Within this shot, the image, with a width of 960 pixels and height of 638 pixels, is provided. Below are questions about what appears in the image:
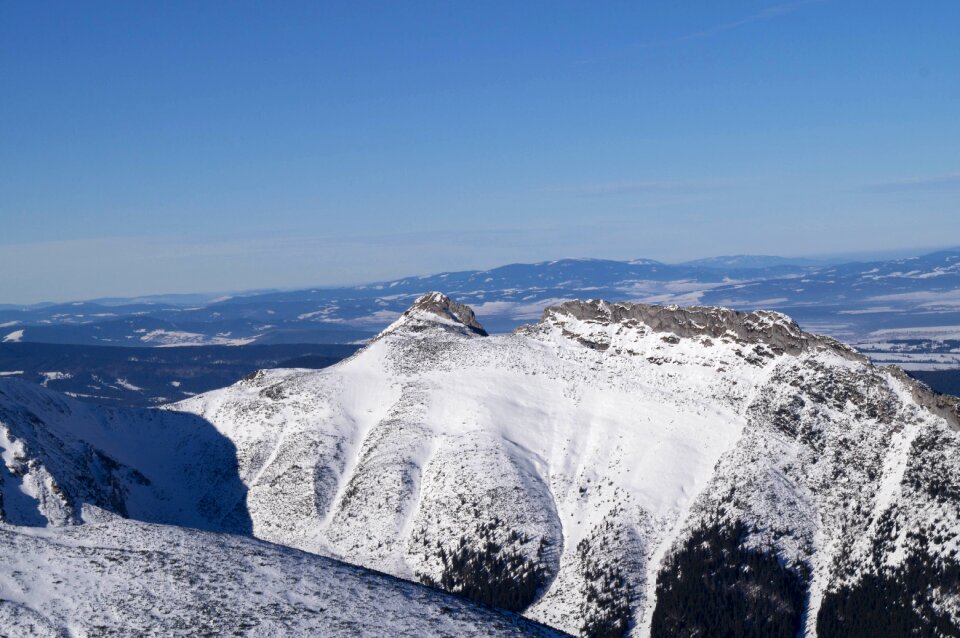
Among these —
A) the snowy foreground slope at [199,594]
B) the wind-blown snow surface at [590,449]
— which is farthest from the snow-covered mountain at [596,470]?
the snowy foreground slope at [199,594]

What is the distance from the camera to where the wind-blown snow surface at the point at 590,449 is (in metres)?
96.6

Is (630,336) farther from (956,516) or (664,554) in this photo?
(956,516)

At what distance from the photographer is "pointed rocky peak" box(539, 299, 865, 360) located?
401 ft

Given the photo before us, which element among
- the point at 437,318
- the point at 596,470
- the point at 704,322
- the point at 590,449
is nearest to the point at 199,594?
the point at 596,470

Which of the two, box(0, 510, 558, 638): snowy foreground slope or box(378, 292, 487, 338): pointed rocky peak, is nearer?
box(0, 510, 558, 638): snowy foreground slope

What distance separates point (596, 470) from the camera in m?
109

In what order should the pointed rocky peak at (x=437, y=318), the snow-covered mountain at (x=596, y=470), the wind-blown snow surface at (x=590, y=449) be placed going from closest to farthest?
the snow-covered mountain at (x=596, y=470) → the wind-blown snow surface at (x=590, y=449) → the pointed rocky peak at (x=437, y=318)

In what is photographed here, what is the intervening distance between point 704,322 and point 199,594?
90.6 metres

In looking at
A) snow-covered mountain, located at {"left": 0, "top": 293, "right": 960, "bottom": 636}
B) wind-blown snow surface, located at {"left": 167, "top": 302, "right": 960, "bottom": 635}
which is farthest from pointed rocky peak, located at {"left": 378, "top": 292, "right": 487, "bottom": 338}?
wind-blown snow surface, located at {"left": 167, "top": 302, "right": 960, "bottom": 635}

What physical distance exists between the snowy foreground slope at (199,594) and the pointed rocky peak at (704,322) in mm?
74593

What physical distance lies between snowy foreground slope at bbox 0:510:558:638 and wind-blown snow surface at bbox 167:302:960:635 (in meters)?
28.7

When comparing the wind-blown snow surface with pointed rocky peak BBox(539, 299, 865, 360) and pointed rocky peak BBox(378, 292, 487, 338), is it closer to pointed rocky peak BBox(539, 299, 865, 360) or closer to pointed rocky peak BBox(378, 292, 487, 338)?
pointed rocky peak BBox(539, 299, 865, 360)

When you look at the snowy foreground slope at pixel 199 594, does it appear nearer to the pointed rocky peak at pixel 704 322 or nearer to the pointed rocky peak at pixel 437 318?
the pointed rocky peak at pixel 704 322

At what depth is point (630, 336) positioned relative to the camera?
135m
